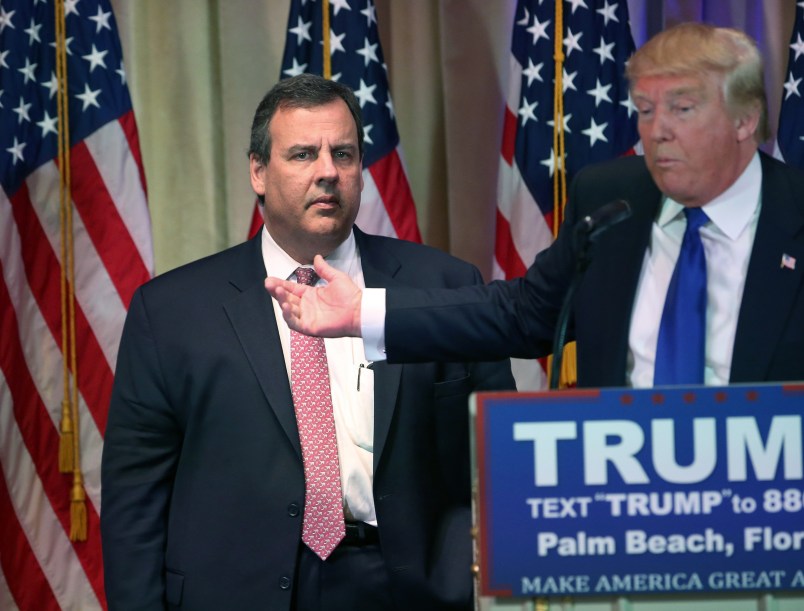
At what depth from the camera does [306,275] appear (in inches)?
121

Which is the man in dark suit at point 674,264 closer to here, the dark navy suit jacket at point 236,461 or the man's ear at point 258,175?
the dark navy suit jacket at point 236,461

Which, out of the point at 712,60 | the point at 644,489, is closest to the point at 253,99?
the point at 712,60

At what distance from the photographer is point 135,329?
10.1 feet

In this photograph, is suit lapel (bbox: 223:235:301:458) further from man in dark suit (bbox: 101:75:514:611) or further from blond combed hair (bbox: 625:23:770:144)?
blond combed hair (bbox: 625:23:770:144)

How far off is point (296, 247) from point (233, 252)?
0.18m

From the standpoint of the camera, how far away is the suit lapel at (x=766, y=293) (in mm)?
2066

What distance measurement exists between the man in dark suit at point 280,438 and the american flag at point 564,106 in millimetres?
1334

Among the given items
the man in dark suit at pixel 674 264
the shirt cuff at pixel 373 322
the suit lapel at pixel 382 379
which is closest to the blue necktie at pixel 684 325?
the man in dark suit at pixel 674 264

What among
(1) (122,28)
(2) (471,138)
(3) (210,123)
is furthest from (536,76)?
(1) (122,28)

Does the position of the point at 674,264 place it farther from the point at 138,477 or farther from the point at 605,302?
the point at 138,477

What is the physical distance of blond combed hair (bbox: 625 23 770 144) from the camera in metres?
2.10

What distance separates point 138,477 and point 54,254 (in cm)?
170

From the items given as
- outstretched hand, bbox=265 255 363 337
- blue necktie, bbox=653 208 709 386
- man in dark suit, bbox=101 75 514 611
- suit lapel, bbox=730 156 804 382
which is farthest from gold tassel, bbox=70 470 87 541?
suit lapel, bbox=730 156 804 382

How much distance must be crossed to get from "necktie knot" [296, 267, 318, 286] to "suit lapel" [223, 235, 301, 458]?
0.09 meters
